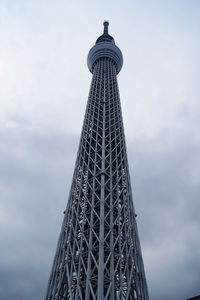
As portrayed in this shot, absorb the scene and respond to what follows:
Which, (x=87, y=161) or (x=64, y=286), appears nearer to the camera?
(x=64, y=286)

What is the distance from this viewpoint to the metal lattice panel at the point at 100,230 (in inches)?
947

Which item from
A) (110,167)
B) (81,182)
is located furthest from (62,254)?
(110,167)

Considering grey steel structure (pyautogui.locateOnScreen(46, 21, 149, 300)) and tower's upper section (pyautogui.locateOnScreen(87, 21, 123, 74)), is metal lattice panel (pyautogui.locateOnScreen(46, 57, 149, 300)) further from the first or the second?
tower's upper section (pyautogui.locateOnScreen(87, 21, 123, 74))

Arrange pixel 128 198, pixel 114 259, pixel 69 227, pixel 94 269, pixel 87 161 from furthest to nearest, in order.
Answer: pixel 87 161 → pixel 128 198 → pixel 69 227 → pixel 114 259 → pixel 94 269

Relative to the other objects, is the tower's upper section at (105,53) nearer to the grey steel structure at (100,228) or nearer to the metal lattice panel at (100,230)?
the grey steel structure at (100,228)

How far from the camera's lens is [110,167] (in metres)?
34.1

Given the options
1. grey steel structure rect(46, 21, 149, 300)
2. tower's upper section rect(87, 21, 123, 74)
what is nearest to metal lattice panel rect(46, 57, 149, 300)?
grey steel structure rect(46, 21, 149, 300)

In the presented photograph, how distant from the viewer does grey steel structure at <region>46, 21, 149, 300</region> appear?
949 inches

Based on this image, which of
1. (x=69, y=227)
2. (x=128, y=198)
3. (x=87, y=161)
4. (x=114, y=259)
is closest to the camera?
(x=114, y=259)

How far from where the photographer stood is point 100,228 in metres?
26.3

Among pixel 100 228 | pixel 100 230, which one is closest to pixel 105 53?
pixel 100 228

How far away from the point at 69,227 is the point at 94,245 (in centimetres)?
432

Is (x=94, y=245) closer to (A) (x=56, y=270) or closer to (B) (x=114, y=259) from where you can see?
(B) (x=114, y=259)

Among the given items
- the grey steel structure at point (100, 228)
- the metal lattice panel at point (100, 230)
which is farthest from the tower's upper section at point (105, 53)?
the metal lattice panel at point (100, 230)
